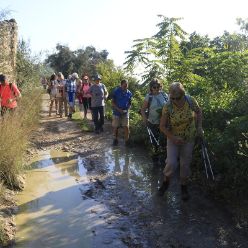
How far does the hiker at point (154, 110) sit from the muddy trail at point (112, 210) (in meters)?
0.54

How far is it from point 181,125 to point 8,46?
12794mm

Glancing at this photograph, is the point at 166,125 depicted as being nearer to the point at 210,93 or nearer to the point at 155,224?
the point at 155,224

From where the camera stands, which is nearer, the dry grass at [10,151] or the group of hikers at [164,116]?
the group of hikers at [164,116]

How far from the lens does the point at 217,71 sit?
31.4 ft

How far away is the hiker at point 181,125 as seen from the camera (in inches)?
259

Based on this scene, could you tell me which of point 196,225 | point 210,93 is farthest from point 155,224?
point 210,93

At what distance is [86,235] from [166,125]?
2204 millimetres

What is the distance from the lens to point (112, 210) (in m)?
6.52

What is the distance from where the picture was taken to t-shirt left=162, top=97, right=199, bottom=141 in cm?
661

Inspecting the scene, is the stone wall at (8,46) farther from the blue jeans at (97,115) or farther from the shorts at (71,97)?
the blue jeans at (97,115)

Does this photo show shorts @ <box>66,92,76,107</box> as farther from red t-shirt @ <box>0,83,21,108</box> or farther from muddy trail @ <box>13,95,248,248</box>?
muddy trail @ <box>13,95,248,248</box>

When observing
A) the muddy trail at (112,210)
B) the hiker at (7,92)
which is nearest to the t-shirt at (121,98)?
the muddy trail at (112,210)

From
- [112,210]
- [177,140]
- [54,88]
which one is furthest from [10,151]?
[54,88]

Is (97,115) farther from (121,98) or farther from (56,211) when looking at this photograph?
(56,211)
